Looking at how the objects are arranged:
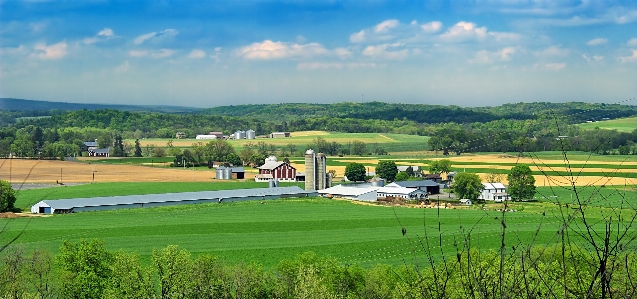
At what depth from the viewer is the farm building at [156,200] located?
55.1 m

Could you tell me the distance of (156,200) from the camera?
59969 mm

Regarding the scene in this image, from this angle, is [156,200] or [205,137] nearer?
[156,200]

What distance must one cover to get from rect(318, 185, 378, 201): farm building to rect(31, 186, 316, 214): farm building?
1.65 meters

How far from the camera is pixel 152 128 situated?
17962cm

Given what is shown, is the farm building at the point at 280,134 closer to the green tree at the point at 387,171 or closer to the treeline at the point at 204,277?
the green tree at the point at 387,171

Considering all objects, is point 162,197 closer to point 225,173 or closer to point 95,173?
point 225,173

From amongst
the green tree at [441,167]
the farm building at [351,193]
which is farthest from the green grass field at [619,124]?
the farm building at [351,193]

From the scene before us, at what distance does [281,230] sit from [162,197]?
1864cm

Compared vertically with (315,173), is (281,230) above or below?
below

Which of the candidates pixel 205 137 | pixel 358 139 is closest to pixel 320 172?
pixel 358 139

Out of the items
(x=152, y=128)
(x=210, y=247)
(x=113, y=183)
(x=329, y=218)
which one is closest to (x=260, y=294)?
(x=210, y=247)

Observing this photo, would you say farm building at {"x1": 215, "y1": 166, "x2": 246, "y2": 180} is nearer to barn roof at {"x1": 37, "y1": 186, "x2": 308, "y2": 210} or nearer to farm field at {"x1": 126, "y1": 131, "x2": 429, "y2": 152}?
barn roof at {"x1": 37, "y1": 186, "x2": 308, "y2": 210}

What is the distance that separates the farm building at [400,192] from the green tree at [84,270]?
130ft

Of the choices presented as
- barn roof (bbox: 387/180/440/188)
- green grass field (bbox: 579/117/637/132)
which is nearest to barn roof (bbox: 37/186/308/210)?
barn roof (bbox: 387/180/440/188)
